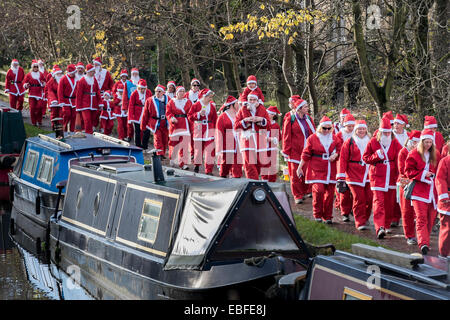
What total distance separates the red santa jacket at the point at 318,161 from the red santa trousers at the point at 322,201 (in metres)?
0.13

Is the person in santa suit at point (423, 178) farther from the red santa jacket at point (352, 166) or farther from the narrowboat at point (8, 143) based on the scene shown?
the narrowboat at point (8, 143)

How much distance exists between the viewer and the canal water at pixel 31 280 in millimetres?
12008

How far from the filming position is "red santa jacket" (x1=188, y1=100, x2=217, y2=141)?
19062 millimetres

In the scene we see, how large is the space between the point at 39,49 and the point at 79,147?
22.2m

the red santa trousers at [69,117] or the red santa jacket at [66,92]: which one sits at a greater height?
the red santa jacket at [66,92]

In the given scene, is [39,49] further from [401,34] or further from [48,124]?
[401,34]

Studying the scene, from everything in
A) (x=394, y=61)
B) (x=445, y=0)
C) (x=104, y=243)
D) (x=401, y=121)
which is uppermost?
(x=445, y=0)

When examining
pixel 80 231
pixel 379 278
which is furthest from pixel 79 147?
pixel 379 278

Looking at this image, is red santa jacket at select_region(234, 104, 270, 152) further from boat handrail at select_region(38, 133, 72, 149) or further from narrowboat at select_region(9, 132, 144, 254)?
boat handrail at select_region(38, 133, 72, 149)

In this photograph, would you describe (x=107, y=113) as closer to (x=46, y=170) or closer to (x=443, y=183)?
(x=46, y=170)

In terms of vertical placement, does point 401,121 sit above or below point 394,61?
below

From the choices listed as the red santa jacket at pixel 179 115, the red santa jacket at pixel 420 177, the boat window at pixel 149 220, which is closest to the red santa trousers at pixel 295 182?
the red santa jacket at pixel 420 177

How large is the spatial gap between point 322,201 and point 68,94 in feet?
40.4

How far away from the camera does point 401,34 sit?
2056 centimetres
